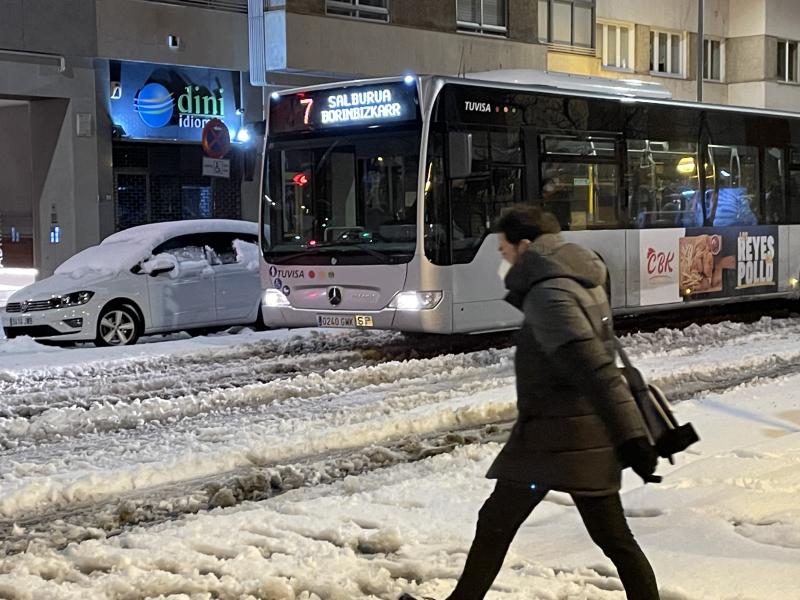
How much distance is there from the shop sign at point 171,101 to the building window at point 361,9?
2.88 metres

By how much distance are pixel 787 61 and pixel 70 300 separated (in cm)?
3397

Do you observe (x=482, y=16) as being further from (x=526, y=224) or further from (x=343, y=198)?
(x=526, y=224)

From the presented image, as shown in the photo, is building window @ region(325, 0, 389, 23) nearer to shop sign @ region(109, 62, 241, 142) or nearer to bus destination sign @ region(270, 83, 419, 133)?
shop sign @ region(109, 62, 241, 142)

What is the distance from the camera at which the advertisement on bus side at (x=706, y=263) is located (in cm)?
1627

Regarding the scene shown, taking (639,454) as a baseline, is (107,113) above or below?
above

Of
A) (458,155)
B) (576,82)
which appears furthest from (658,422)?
(576,82)

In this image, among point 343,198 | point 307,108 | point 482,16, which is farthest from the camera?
point 482,16

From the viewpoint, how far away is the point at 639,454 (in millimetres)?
4641

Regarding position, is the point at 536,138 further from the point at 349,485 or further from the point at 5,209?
the point at 5,209

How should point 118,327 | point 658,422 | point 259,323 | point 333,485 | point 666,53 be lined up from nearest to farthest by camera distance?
point 658,422, point 333,485, point 118,327, point 259,323, point 666,53

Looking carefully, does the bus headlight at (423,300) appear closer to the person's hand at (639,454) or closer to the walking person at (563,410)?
the walking person at (563,410)

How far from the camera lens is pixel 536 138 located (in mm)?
14648

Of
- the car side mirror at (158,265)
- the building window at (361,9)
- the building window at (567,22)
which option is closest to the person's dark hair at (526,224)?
the car side mirror at (158,265)

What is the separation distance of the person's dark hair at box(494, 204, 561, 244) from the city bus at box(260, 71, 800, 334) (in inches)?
335
